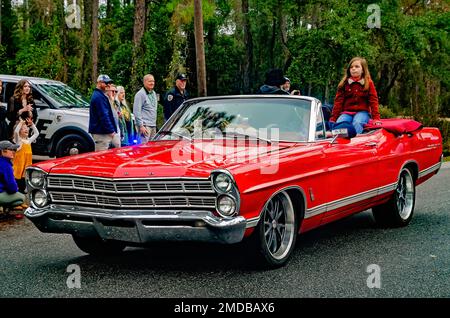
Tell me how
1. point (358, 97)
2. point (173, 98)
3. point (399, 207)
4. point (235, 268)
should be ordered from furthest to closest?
1. point (173, 98)
2. point (358, 97)
3. point (399, 207)
4. point (235, 268)

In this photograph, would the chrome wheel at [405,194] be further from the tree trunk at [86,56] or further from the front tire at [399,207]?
the tree trunk at [86,56]

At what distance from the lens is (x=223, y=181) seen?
5.11m

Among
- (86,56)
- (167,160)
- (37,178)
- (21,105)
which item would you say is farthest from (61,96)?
(86,56)

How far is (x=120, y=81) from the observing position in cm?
2606

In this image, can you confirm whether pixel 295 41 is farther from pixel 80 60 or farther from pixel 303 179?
pixel 303 179

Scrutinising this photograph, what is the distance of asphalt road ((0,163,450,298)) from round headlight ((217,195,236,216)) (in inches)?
16.8

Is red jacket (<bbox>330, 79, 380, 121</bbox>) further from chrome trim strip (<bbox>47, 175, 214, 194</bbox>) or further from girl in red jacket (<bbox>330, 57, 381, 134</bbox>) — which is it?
chrome trim strip (<bbox>47, 175, 214, 194</bbox>)

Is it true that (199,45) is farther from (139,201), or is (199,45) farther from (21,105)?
(139,201)

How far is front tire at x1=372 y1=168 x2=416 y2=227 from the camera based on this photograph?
26.0 feet

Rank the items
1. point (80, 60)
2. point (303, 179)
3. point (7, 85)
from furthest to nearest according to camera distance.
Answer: point (80, 60)
point (7, 85)
point (303, 179)

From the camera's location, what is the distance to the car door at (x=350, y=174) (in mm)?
6473

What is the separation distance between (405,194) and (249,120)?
2.79 m
